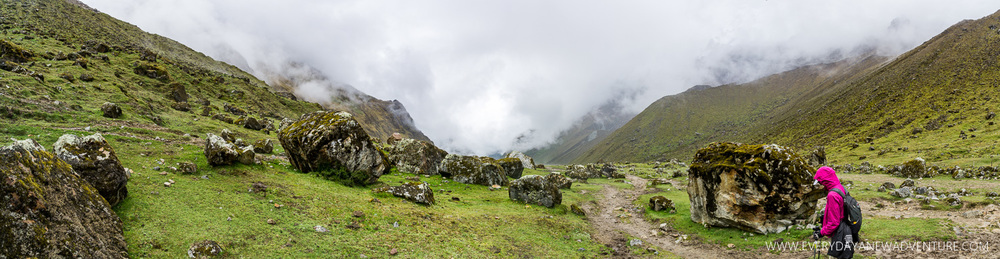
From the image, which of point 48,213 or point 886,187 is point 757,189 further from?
point 48,213

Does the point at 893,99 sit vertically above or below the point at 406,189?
above

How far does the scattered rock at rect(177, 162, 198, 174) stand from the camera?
1510 cm

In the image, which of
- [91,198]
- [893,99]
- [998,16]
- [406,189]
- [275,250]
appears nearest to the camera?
[91,198]

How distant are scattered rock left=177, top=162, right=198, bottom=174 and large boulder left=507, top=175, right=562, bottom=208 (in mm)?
17384

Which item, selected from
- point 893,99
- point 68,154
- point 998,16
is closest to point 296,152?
point 68,154

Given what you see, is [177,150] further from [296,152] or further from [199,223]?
[199,223]

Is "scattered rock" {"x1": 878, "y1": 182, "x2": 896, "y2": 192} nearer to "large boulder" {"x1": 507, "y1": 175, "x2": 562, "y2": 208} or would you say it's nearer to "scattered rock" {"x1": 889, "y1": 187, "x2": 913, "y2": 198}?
"scattered rock" {"x1": 889, "y1": 187, "x2": 913, "y2": 198}

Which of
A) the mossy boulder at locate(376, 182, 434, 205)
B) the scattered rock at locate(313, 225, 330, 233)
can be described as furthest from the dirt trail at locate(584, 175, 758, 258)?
the scattered rock at locate(313, 225, 330, 233)

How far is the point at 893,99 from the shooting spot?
330 ft

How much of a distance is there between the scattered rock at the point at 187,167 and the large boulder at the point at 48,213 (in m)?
6.83

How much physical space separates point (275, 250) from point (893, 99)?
151220mm

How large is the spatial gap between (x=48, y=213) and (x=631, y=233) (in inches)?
830

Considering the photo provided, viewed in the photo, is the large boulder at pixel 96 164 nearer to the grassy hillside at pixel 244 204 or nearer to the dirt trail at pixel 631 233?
Answer: the grassy hillside at pixel 244 204

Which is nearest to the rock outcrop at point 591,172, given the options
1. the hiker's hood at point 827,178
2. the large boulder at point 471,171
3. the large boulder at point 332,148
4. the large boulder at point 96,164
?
the large boulder at point 471,171
